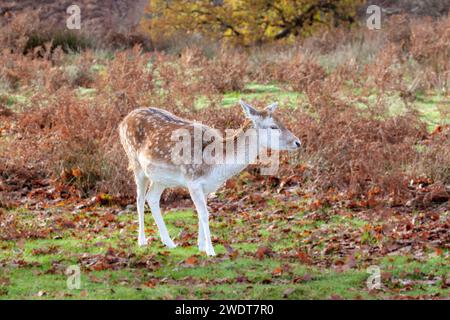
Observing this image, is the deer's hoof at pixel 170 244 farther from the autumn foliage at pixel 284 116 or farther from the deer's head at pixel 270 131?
the autumn foliage at pixel 284 116

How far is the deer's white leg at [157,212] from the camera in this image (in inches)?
Result: 437

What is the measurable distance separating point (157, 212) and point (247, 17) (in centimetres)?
1728

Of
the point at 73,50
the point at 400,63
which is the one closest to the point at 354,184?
the point at 400,63

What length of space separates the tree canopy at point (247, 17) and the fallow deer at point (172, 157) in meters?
16.1

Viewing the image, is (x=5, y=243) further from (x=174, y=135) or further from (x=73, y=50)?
(x=73, y=50)

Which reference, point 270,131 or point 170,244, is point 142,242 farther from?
point 270,131

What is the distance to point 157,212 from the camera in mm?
11266

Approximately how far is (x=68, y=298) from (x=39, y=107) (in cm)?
888

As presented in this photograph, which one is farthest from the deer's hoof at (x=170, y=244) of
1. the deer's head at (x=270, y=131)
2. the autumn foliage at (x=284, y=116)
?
the autumn foliage at (x=284, y=116)

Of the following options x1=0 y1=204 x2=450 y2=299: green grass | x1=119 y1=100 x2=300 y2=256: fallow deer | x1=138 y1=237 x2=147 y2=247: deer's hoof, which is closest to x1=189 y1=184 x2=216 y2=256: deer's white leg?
x1=119 y1=100 x2=300 y2=256: fallow deer

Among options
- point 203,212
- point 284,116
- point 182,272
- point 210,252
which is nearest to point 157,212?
point 203,212

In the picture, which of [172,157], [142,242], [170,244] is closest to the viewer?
[172,157]

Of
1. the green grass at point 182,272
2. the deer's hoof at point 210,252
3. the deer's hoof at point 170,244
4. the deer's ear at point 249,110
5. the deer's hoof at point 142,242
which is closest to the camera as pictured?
the green grass at point 182,272

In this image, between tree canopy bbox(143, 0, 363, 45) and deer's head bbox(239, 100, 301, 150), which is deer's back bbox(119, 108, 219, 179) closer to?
deer's head bbox(239, 100, 301, 150)
